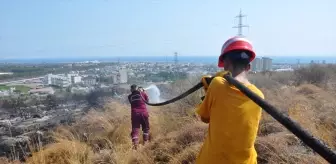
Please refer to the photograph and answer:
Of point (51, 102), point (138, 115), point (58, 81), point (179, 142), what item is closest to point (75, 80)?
point (58, 81)

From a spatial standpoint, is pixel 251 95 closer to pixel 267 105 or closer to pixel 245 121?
pixel 267 105

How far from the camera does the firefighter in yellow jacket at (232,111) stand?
196cm

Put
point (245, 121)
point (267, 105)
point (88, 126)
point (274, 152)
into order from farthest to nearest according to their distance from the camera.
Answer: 1. point (88, 126)
2. point (274, 152)
3. point (245, 121)
4. point (267, 105)

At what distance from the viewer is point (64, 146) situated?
18.3 ft

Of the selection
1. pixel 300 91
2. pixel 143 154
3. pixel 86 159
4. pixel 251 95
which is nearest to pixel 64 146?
pixel 86 159

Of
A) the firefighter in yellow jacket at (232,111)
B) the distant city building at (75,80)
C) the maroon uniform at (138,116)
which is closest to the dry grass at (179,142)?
the maroon uniform at (138,116)

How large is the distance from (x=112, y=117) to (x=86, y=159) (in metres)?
3.58

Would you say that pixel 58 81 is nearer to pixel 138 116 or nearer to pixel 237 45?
pixel 138 116

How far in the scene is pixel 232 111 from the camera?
1.97m

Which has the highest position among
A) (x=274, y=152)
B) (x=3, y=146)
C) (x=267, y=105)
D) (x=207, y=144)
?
(x=267, y=105)

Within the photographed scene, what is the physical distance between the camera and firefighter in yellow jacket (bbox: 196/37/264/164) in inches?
77.2

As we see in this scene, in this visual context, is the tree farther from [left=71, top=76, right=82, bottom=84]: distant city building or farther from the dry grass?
the dry grass

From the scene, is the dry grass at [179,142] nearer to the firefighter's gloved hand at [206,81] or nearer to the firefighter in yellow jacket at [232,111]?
the firefighter in yellow jacket at [232,111]

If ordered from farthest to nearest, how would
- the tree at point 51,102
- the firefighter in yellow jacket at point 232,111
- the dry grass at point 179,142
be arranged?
the tree at point 51,102 → the dry grass at point 179,142 → the firefighter in yellow jacket at point 232,111
